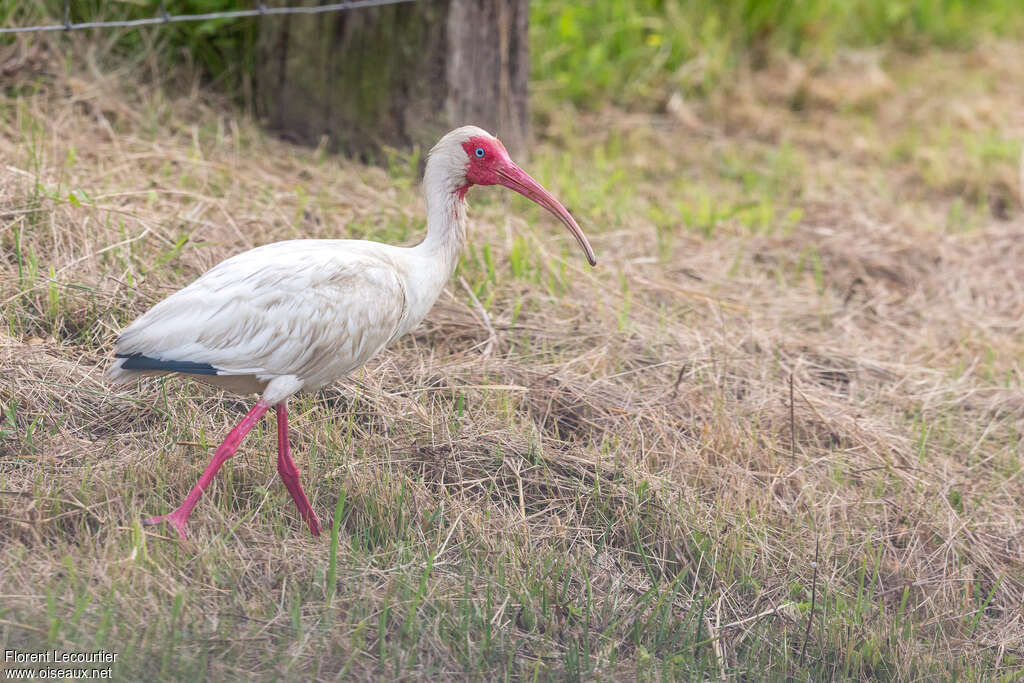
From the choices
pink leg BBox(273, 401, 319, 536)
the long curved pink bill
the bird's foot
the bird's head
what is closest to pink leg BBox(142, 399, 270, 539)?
the bird's foot

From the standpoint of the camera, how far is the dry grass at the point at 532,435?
130 inches

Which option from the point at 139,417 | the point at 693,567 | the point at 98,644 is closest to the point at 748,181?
the point at 693,567

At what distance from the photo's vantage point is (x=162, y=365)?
3.40m

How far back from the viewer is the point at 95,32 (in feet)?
20.0

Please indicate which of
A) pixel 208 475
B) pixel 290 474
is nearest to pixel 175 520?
pixel 208 475

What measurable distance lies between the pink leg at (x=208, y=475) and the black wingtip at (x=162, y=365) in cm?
19

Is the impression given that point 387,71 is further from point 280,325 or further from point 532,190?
point 280,325

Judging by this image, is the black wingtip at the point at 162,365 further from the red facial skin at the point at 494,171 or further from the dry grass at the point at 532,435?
the red facial skin at the point at 494,171

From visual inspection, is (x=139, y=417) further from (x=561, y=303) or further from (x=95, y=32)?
(x=95, y=32)

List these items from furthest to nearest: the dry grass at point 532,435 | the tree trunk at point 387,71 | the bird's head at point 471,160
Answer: the tree trunk at point 387,71 → the bird's head at point 471,160 → the dry grass at point 532,435

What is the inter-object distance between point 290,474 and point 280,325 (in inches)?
18.9

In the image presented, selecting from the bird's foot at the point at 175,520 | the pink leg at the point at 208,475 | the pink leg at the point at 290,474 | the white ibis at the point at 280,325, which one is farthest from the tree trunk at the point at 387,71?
the bird's foot at the point at 175,520

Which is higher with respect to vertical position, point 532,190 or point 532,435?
point 532,190

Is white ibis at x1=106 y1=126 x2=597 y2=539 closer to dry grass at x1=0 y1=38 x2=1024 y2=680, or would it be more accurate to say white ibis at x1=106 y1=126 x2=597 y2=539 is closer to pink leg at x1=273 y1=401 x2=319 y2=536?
pink leg at x1=273 y1=401 x2=319 y2=536
